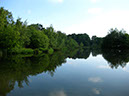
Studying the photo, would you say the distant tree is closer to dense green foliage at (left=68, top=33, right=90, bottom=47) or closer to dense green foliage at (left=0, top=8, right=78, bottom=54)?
dense green foliage at (left=0, top=8, right=78, bottom=54)

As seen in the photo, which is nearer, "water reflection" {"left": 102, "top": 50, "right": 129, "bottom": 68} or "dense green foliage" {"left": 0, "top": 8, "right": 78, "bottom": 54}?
"water reflection" {"left": 102, "top": 50, "right": 129, "bottom": 68}

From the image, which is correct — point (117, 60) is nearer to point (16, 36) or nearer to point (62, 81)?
point (62, 81)

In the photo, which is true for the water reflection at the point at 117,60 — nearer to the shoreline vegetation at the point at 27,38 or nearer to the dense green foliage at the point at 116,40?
the shoreline vegetation at the point at 27,38

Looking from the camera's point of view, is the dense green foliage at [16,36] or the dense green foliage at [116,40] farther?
the dense green foliage at [116,40]

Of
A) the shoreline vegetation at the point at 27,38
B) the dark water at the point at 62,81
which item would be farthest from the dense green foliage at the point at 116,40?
the dark water at the point at 62,81

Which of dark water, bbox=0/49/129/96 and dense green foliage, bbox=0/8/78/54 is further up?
dense green foliage, bbox=0/8/78/54

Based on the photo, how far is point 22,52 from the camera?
28.8 metres

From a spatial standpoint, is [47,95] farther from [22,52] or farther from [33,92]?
[22,52]

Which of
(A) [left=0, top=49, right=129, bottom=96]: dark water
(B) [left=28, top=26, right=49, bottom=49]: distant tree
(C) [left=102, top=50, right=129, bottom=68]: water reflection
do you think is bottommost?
(C) [left=102, top=50, right=129, bottom=68]: water reflection

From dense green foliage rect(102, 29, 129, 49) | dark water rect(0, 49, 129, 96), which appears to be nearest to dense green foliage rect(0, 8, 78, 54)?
dark water rect(0, 49, 129, 96)

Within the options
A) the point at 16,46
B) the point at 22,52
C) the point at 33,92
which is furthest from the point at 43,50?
the point at 33,92

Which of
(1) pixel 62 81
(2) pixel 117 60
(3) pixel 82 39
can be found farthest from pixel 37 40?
(3) pixel 82 39

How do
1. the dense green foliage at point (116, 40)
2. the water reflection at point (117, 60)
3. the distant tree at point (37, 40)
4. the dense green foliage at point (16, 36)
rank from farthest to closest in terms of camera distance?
the dense green foliage at point (116, 40) < the distant tree at point (37, 40) < the dense green foliage at point (16, 36) < the water reflection at point (117, 60)

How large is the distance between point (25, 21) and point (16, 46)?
1045 centimetres
